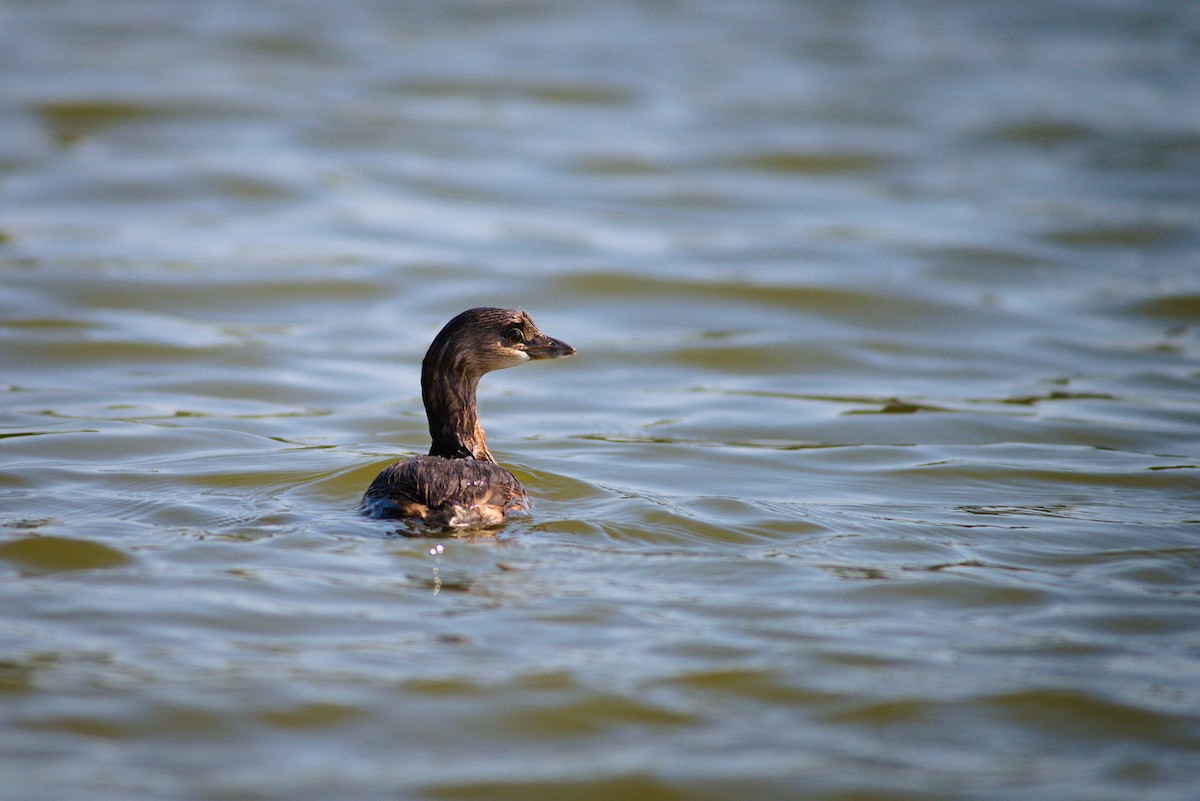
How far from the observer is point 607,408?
9414mm

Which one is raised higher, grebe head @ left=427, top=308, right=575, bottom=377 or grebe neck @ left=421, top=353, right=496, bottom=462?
grebe head @ left=427, top=308, right=575, bottom=377

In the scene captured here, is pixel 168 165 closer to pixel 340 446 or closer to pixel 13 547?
pixel 340 446

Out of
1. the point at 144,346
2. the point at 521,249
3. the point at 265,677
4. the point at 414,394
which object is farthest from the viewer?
the point at 521,249

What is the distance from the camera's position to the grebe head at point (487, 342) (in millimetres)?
6977

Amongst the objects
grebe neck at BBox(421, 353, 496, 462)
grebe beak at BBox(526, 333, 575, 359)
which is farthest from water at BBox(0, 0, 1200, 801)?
grebe beak at BBox(526, 333, 575, 359)

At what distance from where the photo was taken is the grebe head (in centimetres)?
698

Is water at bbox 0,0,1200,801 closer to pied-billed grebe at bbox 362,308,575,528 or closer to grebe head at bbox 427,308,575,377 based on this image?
pied-billed grebe at bbox 362,308,575,528

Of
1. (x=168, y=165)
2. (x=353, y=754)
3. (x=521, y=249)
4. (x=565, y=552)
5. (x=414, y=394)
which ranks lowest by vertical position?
(x=353, y=754)

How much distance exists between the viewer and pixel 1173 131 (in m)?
17.9

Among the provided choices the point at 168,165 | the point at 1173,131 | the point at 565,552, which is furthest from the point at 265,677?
the point at 1173,131

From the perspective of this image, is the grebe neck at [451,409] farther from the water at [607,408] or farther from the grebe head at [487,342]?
the water at [607,408]

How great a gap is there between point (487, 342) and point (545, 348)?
0.35 m

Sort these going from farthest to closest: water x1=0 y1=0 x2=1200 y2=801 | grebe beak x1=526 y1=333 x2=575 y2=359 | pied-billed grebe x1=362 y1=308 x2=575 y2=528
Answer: grebe beak x1=526 y1=333 x2=575 y2=359 < pied-billed grebe x1=362 y1=308 x2=575 y2=528 < water x1=0 y1=0 x2=1200 y2=801

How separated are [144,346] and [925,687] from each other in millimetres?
7190
